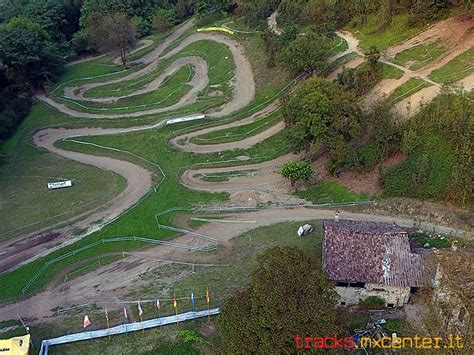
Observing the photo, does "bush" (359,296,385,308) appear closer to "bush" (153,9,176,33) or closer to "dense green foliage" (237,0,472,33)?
"dense green foliage" (237,0,472,33)

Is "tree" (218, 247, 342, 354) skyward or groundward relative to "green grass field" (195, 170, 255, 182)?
groundward

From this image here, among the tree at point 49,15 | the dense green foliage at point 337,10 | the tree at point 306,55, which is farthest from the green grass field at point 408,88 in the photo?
the tree at point 49,15

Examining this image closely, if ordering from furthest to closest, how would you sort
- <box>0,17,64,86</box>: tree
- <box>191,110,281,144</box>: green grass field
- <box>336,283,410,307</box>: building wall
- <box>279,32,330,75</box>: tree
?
<box>0,17,64,86</box>: tree → <box>279,32,330,75</box>: tree → <box>191,110,281,144</box>: green grass field → <box>336,283,410,307</box>: building wall

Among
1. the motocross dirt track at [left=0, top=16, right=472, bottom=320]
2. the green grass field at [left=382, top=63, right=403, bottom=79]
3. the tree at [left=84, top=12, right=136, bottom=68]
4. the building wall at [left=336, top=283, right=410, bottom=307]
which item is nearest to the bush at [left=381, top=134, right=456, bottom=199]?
the motocross dirt track at [left=0, top=16, right=472, bottom=320]

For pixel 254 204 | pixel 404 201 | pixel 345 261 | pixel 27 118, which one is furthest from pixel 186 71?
pixel 345 261

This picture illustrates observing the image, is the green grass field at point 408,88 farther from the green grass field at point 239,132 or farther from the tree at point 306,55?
the green grass field at point 239,132

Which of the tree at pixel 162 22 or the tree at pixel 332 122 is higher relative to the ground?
the tree at pixel 162 22

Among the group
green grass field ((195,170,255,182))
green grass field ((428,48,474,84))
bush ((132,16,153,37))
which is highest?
bush ((132,16,153,37))
